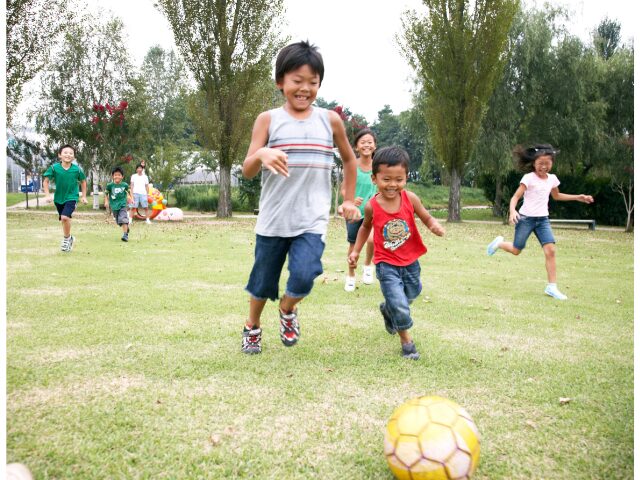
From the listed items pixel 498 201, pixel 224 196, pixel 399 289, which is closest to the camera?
pixel 399 289

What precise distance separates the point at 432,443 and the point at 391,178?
2302mm

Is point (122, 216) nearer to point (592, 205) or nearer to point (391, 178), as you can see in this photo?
point (391, 178)

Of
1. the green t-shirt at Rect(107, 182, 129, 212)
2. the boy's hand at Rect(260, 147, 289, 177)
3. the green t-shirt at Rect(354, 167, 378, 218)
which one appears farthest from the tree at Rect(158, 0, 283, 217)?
the boy's hand at Rect(260, 147, 289, 177)

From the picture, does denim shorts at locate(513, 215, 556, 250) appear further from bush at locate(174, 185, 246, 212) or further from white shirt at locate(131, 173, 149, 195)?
bush at locate(174, 185, 246, 212)

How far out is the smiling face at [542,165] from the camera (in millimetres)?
7008

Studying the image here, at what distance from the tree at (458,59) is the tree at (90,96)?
14.0 m

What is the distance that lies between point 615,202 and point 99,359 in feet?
84.8

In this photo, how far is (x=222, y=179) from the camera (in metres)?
23.4

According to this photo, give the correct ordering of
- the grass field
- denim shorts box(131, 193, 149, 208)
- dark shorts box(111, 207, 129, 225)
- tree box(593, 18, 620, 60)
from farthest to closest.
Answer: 1. tree box(593, 18, 620, 60)
2. denim shorts box(131, 193, 149, 208)
3. dark shorts box(111, 207, 129, 225)
4. the grass field

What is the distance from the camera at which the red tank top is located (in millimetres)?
4246

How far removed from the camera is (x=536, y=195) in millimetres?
7125

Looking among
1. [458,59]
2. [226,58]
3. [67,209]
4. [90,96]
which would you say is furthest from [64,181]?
[90,96]

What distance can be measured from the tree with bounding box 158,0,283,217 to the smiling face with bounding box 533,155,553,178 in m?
16.5

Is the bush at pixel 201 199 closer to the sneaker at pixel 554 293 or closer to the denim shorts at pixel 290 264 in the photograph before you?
the sneaker at pixel 554 293
